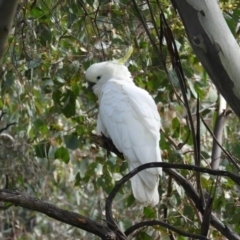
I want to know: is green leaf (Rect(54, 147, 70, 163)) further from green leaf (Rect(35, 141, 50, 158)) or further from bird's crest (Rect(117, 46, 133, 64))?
bird's crest (Rect(117, 46, 133, 64))

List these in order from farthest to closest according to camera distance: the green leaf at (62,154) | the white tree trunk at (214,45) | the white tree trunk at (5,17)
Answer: the green leaf at (62,154), the white tree trunk at (5,17), the white tree trunk at (214,45)

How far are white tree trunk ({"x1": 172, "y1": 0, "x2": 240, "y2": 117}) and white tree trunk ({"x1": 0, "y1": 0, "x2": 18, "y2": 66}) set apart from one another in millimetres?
380

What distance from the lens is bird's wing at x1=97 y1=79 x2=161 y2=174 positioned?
236cm

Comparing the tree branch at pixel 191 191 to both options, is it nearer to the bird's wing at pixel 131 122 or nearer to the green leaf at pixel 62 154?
the bird's wing at pixel 131 122

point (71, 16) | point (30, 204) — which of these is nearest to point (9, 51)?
point (71, 16)

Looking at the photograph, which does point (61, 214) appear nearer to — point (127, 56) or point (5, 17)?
point (5, 17)

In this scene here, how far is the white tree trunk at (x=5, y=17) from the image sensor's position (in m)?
1.36

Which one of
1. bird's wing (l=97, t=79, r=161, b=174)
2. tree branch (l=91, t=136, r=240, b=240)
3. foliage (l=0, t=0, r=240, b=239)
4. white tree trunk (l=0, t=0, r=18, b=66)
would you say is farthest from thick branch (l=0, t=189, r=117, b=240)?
bird's wing (l=97, t=79, r=161, b=174)

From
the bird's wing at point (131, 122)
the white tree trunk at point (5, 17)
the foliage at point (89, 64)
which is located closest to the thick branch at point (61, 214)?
the white tree trunk at point (5, 17)

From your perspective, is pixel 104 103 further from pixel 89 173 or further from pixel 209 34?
pixel 209 34

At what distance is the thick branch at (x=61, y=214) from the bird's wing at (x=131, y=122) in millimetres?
1064

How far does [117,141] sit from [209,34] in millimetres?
1320

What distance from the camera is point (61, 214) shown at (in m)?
1.25

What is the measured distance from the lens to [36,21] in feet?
7.89
